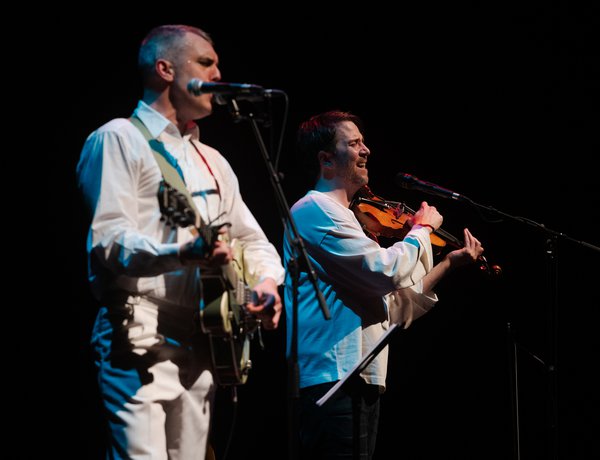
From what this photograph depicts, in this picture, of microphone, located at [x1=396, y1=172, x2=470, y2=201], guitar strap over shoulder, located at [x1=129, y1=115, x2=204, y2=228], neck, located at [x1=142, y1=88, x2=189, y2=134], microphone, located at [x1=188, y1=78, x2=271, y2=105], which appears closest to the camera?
guitar strap over shoulder, located at [x1=129, y1=115, x2=204, y2=228]

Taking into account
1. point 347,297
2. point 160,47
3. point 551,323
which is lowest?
point 551,323

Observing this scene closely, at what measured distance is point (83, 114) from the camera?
138 inches

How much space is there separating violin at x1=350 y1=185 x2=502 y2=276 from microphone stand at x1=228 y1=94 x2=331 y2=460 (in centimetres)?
123

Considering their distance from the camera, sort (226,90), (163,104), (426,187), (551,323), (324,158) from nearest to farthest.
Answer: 1. (226,90)
2. (163,104)
3. (551,323)
4. (426,187)
5. (324,158)

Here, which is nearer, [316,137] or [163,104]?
[163,104]

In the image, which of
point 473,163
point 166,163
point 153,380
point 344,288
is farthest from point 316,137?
point 153,380

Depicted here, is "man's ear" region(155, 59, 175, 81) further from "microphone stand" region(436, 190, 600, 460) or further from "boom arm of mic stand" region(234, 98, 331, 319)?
"microphone stand" region(436, 190, 600, 460)

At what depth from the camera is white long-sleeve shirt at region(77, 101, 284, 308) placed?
1.89 metres

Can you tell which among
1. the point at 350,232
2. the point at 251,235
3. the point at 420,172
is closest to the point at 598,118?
the point at 420,172

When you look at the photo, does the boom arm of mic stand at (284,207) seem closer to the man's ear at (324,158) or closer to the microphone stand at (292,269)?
the microphone stand at (292,269)

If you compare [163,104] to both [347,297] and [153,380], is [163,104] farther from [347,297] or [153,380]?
[347,297]

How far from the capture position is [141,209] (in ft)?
6.92

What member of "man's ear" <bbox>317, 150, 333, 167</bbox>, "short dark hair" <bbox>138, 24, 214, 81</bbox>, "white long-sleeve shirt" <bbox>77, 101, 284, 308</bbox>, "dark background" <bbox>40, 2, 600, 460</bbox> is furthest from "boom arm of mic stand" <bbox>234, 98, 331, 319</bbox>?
"dark background" <bbox>40, 2, 600, 460</bbox>

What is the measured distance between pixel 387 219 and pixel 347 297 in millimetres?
681
